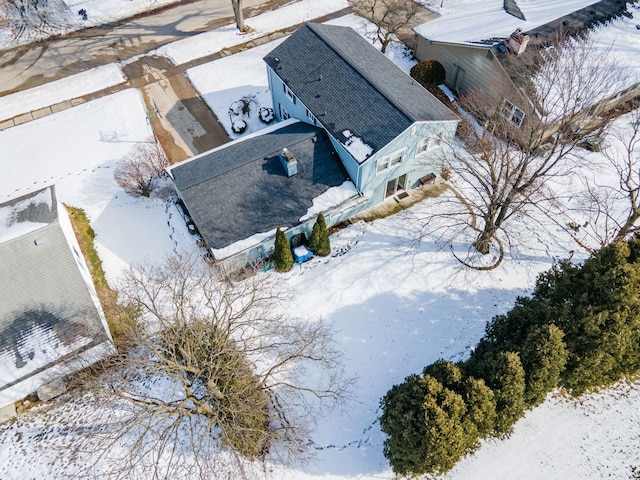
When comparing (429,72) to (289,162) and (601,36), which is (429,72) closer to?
(601,36)

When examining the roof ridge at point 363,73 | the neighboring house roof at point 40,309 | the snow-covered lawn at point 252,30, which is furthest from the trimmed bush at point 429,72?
the neighboring house roof at point 40,309

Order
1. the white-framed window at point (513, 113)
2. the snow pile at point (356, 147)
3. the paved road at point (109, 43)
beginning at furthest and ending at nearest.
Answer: the paved road at point (109, 43) < the white-framed window at point (513, 113) < the snow pile at point (356, 147)

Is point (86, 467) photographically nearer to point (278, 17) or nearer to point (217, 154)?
point (217, 154)

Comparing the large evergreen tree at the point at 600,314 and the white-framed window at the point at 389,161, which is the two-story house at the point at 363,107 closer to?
the white-framed window at the point at 389,161

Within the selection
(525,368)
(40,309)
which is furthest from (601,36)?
(40,309)

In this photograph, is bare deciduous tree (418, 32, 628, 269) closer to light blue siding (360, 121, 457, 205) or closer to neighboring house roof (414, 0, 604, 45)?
light blue siding (360, 121, 457, 205)
